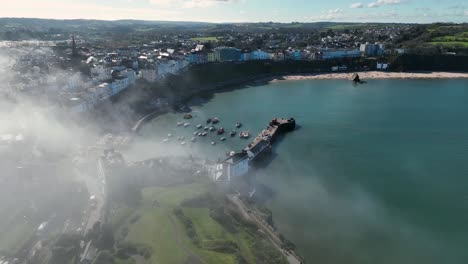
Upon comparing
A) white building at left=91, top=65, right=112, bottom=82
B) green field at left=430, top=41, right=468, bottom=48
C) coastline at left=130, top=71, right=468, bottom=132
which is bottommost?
coastline at left=130, top=71, right=468, bottom=132

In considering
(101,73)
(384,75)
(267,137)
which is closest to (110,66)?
(101,73)

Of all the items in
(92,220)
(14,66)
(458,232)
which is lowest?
(458,232)

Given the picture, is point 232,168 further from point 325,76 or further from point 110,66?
point 325,76

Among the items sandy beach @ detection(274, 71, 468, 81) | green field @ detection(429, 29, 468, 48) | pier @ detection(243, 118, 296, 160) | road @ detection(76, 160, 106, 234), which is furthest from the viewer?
green field @ detection(429, 29, 468, 48)

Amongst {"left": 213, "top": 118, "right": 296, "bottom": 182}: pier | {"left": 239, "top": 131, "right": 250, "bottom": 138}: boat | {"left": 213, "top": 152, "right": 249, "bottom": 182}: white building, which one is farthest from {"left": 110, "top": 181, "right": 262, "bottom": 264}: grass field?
{"left": 239, "top": 131, "right": 250, "bottom": 138}: boat

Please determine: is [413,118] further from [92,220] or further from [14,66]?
[14,66]

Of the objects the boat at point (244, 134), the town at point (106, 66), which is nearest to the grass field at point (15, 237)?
the town at point (106, 66)

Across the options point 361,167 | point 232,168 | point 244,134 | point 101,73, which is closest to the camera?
point 232,168

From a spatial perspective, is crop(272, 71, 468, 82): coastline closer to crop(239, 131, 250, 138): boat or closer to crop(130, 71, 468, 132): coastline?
crop(130, 71, 468, 132): coastline

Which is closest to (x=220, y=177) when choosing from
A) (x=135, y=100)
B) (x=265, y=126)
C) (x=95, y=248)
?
(x=95, y=248)
